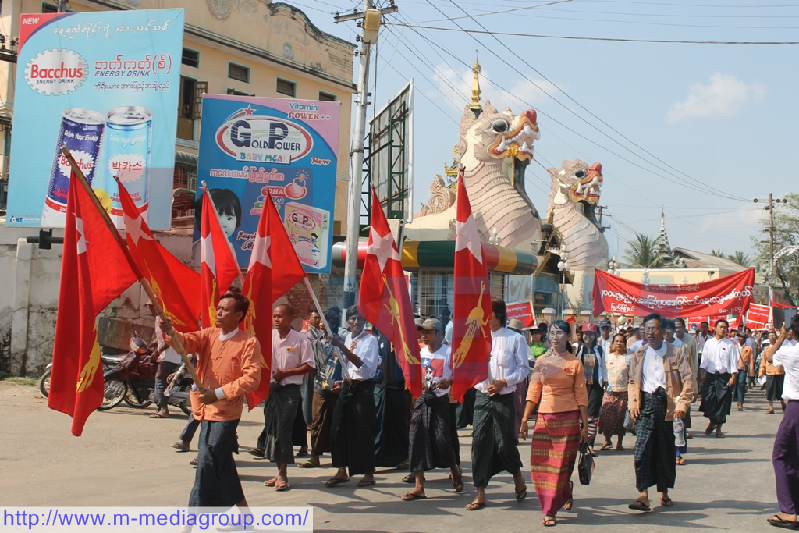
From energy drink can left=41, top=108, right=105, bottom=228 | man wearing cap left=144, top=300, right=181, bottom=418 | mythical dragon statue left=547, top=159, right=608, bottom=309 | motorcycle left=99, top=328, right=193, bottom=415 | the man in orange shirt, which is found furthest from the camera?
mythical dragon statue left=547, top=159, right=608, bottom=309

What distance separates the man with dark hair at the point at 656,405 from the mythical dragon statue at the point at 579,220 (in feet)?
128

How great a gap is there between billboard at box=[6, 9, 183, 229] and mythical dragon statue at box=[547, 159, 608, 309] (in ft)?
109

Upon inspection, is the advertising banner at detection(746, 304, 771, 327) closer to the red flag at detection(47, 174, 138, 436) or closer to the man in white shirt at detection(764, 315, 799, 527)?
the man in white shirt at detection(764, 315, 799, 527)

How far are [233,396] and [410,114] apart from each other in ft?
44.4

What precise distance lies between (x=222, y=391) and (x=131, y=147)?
10852mm

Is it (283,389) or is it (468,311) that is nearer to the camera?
(468,311)

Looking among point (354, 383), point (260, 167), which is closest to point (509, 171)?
point (260, 167)

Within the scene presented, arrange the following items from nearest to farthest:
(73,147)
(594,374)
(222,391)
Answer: (222,391), (594,374), (73,147)

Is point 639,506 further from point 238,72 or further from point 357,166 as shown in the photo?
point 238,72

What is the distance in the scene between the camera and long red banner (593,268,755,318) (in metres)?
16.1

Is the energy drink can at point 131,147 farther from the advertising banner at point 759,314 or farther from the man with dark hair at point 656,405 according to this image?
the advertising banner at point 759,314

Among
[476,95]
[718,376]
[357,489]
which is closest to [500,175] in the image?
[476,95]

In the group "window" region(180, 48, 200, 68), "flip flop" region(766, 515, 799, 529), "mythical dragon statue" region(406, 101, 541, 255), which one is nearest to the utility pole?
"flip flop" region(766, 515, 799, 529)

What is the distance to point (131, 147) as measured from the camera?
15367 mm
